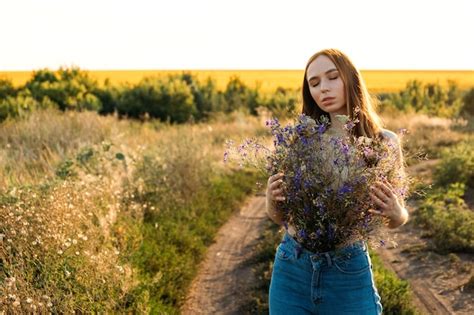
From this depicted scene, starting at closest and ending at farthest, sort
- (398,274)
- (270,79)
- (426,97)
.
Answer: (398,274) → (426,97) → (270,79)

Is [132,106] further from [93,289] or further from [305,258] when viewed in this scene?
[305,258]

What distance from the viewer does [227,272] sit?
773 cm

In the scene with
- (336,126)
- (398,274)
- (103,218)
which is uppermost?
(336,126)

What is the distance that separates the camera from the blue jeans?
2910mm

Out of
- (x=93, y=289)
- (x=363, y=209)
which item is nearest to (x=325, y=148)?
(x=363, y=209)

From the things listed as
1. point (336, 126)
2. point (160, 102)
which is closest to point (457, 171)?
point (336, 126)

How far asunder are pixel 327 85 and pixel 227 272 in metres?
5.01

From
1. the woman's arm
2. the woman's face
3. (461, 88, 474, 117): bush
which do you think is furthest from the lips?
(461, 88, 474, 117): bush

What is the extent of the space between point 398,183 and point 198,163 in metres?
8.74

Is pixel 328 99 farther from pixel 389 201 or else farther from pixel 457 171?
pixel 457 171

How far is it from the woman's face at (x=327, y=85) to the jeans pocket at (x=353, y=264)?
86 cm

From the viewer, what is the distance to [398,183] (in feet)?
9.43

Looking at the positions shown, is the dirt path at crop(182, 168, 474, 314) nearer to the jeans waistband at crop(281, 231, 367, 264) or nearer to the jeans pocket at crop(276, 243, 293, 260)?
the jeans pocket at crop(276, 243, 293, 260)

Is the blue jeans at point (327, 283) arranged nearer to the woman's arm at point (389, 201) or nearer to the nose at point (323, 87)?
the woman's arm at point (389, 201)
